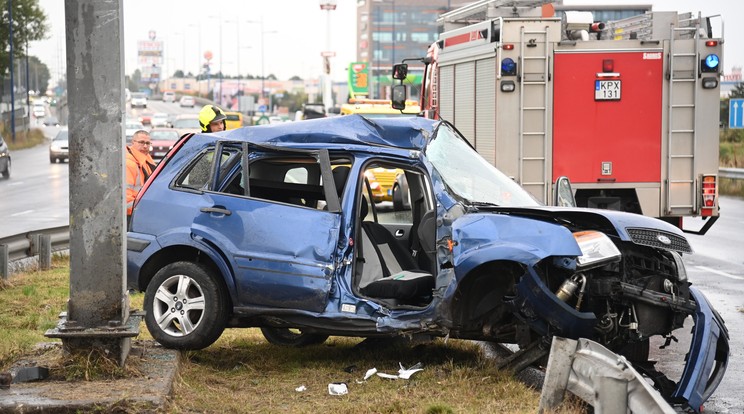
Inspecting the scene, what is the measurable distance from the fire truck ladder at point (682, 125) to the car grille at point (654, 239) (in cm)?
755

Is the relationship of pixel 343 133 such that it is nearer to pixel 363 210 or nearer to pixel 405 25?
pixel 363 210

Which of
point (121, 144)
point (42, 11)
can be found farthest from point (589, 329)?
point (42, 11)

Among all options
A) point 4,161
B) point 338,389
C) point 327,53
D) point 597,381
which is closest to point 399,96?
point 338,389

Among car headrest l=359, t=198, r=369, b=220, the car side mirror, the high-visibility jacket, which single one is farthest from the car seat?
the high-visibility jacket

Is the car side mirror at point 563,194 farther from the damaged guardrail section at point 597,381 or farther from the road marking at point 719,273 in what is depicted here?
the road marking at point 719,273

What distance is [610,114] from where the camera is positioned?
49.0 feet

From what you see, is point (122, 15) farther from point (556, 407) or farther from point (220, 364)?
point (556, 407)

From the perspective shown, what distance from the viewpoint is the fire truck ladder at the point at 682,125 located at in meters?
14.6

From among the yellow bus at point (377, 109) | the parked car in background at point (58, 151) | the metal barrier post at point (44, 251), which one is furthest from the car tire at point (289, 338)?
the parked car in background at point (58, 151)

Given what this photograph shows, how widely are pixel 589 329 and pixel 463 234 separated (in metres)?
1.05

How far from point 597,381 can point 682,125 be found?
924cm

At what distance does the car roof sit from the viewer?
330 inches

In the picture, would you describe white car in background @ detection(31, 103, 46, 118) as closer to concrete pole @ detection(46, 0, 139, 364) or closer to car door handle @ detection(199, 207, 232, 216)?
car door handle @ detection(199, 207, 232, 216)

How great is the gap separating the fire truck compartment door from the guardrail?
6131 millimetres
